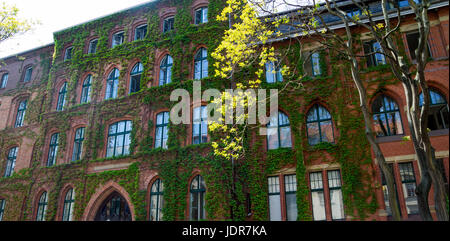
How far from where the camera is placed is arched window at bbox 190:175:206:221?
1473 cm

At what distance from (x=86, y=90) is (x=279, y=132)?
1406 cm

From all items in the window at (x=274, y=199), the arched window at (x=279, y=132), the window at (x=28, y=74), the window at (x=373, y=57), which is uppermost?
the window at (x=28, y=74)

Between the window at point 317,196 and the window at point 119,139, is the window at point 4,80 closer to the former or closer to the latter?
the window at point 119,139

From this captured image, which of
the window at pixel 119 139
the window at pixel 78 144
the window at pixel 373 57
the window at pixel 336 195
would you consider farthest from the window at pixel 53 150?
the window at pixel 373 57

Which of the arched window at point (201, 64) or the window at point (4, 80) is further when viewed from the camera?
the window at point (4, 80)

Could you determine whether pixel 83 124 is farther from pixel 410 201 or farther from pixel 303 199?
pixel 410 201

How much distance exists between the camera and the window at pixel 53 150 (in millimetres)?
19688

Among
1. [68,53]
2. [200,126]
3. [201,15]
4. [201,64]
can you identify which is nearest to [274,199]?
[200,126]

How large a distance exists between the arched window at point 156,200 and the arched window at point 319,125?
8163 mm

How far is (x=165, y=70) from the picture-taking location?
18.6 m

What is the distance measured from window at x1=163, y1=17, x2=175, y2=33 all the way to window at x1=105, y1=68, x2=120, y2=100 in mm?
4367

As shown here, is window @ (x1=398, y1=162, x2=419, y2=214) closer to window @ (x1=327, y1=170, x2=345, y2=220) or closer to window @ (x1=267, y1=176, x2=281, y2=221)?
window @ (x1=327, y1=170, x2=345, y2=220)

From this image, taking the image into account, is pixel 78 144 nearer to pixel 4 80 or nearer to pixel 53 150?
pixel 53 150

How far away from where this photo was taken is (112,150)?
59.1 ft
